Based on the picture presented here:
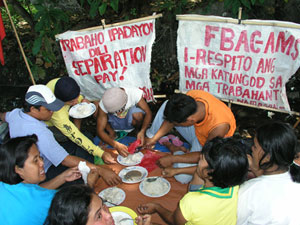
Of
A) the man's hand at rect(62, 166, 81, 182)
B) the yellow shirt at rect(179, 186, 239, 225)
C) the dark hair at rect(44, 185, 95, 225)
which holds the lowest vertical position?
the man's hand at rect(62, 166, 81, 182)

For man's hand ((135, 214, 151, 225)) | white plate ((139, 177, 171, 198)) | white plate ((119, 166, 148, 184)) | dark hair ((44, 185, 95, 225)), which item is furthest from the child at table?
white plate ((119, 166, 148, 184))

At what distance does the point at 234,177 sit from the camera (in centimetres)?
165

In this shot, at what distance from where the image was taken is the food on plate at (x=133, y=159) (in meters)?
2.85

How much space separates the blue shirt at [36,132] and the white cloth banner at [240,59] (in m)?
2.09

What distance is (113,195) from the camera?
95.0 inches

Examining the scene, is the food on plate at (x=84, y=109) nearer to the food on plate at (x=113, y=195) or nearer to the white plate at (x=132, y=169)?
the white plate at (x=132, y=169)

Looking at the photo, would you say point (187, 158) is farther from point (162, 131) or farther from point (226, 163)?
point (226, 163)

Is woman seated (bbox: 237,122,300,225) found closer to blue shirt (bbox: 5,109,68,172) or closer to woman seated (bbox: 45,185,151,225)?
woman seated (bbox: 45,185,151,225)

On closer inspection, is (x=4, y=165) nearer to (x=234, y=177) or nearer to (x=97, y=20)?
(x=234, y=177)

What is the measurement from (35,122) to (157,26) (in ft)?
13.7

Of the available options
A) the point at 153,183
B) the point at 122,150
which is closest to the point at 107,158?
the point at 122,150

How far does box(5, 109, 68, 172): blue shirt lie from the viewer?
2330mm

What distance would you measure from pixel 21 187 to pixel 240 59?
288 cm

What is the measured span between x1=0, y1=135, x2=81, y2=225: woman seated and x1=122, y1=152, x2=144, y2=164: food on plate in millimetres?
1135
